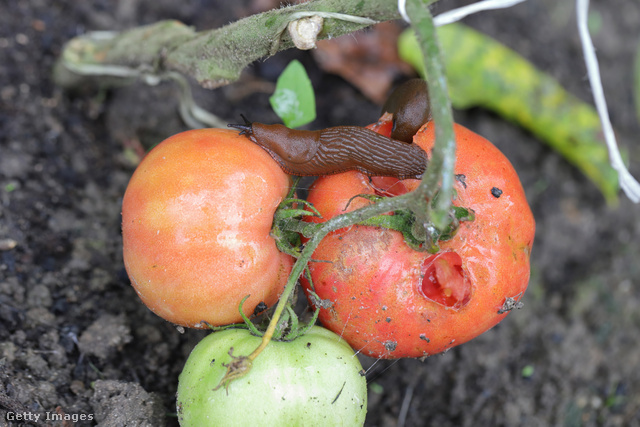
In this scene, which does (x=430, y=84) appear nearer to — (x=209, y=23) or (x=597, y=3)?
(x=209, y=23)

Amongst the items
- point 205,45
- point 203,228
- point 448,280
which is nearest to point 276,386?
point 203,228

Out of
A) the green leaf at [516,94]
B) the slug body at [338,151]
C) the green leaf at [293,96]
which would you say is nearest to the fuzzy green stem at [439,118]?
the slug body at [338,151]

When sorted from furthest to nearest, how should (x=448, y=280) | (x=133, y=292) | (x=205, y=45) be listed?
1. (x=133, y=292)
2. (x=205, y=45)
3. (x=448, y=280)

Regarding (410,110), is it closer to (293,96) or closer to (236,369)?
(293,96)

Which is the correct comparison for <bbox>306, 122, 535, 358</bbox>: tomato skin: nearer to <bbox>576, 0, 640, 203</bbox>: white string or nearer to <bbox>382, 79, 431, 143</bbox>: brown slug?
<bbox>382, 79, 431, 143</bbox>: brown slug

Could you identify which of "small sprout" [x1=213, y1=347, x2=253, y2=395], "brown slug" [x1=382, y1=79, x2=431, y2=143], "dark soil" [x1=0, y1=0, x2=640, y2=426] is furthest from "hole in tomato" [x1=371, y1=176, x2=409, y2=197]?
"dark soil" [x1=0, y1=0, x2=640, y2=426]

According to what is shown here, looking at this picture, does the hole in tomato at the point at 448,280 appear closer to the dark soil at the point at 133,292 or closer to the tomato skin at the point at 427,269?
the tomato skin at the point at 427,269

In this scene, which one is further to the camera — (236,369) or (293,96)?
(293,96)
